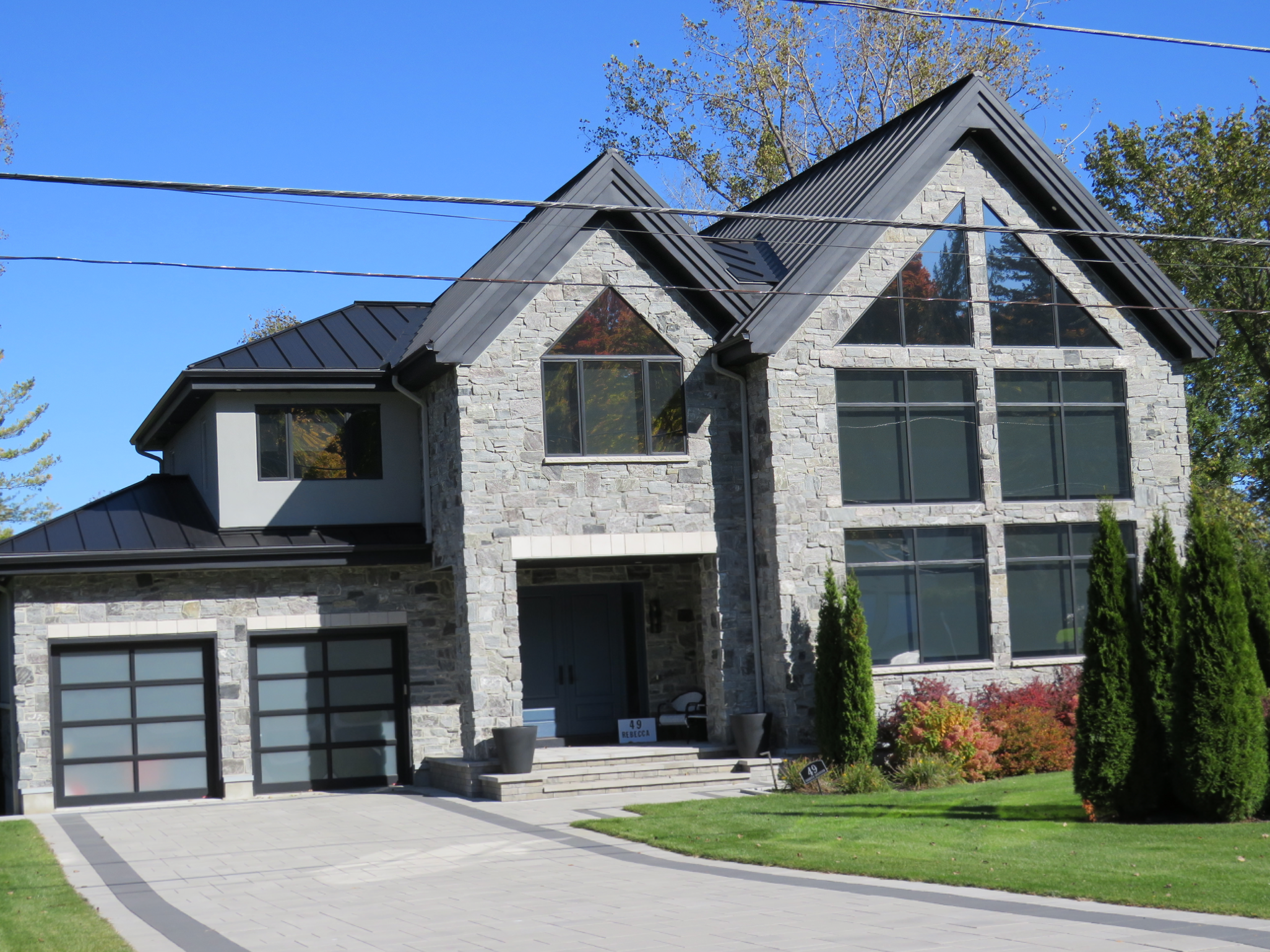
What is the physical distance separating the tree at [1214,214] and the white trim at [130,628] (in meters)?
21.7

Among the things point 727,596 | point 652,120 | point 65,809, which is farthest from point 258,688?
point 652,120

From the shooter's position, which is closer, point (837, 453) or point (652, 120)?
point (837, 453)

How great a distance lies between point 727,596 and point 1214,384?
19706 millimetres

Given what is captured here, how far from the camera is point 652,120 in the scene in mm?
34531

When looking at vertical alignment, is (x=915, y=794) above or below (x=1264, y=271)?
below

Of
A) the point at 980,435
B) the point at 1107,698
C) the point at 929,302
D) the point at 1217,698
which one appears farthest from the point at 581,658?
the point at 1217,698

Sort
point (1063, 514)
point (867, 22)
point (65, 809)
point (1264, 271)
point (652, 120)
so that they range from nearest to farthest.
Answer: point (65, 809)
point (1063, 514)
point (1264, 271)
point (867, 22)
point (652, 120)

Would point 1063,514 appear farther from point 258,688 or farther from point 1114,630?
point 258,688

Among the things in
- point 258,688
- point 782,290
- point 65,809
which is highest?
point 782,290

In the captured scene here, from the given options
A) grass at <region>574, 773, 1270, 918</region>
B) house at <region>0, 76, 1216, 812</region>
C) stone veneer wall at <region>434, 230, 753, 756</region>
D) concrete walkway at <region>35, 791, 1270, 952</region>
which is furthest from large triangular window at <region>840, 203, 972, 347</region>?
concrete walkway at <region>35, 791, 1270, 952</region>

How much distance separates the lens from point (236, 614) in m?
18.4

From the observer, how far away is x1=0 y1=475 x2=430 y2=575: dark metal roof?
17.3 meters

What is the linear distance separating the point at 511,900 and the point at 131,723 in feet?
33.3

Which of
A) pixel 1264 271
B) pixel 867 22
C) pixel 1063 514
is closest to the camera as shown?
pixel 1063 514
